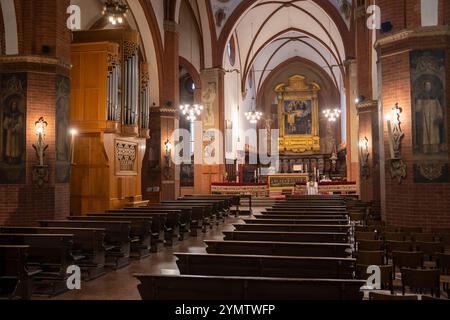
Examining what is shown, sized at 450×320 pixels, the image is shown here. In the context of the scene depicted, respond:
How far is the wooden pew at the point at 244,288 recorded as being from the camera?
418 centimetres

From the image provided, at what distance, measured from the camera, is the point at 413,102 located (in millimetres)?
10133

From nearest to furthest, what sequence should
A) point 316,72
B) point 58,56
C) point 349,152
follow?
point 58,56 → point 349,152 → point 316,72

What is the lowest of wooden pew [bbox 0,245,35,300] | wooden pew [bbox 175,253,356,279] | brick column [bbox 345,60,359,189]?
wooden pew [bbox 0,245,35,300]

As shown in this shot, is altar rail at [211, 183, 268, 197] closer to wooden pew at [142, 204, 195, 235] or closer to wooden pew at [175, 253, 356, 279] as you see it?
wooden pew at [142, 204, 195, 235]

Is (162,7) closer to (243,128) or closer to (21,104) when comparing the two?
(21,104)

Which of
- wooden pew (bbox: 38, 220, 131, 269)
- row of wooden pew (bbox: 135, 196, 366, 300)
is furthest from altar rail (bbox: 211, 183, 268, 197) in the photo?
row of wooden pew (bbox: 135, 196, 366, 300)

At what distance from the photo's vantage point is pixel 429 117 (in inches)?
393

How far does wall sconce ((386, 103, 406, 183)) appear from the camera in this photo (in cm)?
1024

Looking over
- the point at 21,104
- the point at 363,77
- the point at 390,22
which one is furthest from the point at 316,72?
the point at 21,104

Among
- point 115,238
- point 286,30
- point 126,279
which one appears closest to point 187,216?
point 115,238

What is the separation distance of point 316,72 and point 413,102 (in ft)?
102

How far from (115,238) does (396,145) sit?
22.0 feet

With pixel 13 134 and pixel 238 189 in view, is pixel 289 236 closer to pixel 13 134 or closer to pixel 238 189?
pixel 13 134

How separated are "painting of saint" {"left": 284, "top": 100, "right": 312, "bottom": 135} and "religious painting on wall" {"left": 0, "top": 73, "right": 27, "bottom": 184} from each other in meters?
31.7
